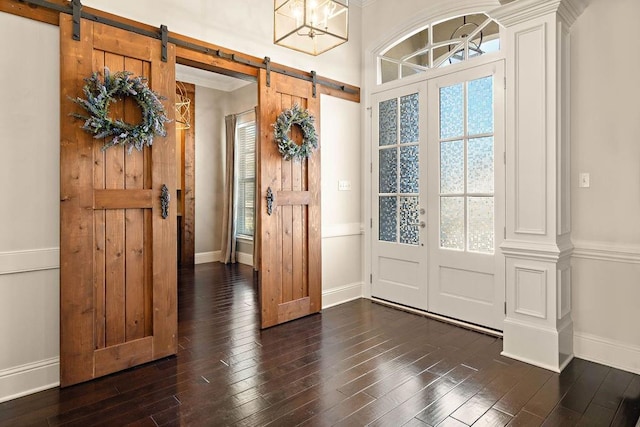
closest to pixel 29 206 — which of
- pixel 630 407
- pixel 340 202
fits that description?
pixel 340 202

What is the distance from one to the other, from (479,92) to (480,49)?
0.42m

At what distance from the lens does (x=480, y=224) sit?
354cm

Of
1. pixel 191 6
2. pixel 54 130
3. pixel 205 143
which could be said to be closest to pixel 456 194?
pixel 191 6

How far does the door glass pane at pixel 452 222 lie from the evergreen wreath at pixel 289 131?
142cm

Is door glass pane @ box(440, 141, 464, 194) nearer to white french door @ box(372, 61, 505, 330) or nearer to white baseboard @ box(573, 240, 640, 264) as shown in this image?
white french door @ box(372, 61, 505, 330)

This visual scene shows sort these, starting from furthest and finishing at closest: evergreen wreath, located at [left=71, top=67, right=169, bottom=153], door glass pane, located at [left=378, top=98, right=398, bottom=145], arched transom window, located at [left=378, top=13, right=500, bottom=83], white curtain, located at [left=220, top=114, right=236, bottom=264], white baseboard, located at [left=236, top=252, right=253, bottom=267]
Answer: white curtain, located at [left=220, top=114, right=236, bottom=264]
white baseboard, located at [left=236, top=252, right=253, bottom=267]
door glass pane, located at [left=378, top=98, right=398, bottom=145]
arched transom window, located at [left=378, top=13, right=500, bottom=83]
evergreen wreath, located at [left=71, top=67, right=169, bottom=153]

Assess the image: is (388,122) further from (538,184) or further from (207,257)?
(207,257)

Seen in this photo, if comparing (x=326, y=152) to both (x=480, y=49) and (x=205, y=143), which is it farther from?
(x=205, y=143)

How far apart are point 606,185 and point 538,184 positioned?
0.49 m

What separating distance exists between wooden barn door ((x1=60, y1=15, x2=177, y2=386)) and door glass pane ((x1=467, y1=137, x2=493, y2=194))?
8.55 feet

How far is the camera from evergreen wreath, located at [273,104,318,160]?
12.0 feet

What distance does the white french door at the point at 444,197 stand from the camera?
136 inches

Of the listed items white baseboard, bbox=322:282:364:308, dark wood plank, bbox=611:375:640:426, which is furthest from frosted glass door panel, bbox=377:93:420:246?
dark wood plank, bbox=611:375:640:426

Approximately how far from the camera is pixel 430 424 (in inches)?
82.6
